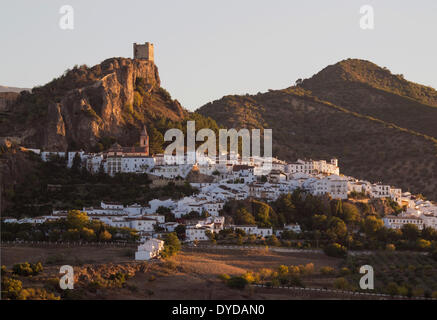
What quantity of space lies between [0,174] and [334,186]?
1039 inches

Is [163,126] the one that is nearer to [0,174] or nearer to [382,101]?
[0,174]

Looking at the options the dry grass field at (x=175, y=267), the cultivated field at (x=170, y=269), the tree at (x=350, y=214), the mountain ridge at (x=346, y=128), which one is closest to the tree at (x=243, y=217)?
the cultivated field at (x=170, y=269)

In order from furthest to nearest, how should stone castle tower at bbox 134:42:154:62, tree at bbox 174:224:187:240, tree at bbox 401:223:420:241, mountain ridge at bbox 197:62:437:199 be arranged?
mountain ridge at bbox 197:62:437:199
stone castle tower at bbox 134:42:154:62
tree at bbox 401:223:420:241
tree at bbox 174:224:187:240

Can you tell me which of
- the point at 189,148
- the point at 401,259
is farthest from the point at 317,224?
the point at 189,148

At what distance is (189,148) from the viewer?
84.8 metres

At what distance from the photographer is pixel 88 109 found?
84.1 m

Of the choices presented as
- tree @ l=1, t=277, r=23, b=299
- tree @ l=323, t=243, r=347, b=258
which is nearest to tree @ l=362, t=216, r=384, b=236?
tree @ l=323, t=243, r=347, b=258

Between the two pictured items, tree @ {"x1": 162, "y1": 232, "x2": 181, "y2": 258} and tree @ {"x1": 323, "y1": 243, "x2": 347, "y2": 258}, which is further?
tree @ {"x1": 323, "y1": 243, "x2": 347, "y2": 258}

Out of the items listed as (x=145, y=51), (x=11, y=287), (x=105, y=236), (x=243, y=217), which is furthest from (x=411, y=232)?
(x=145, y=51)

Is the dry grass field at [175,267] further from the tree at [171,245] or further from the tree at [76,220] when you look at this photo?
the tree at [76,220]

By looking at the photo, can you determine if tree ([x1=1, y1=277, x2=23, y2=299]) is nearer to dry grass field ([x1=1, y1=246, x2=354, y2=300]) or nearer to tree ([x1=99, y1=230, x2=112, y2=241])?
dry grass field ([x1=1, y1=246, x2=354, y2=300])

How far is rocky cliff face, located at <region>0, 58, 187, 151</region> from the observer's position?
272ft
